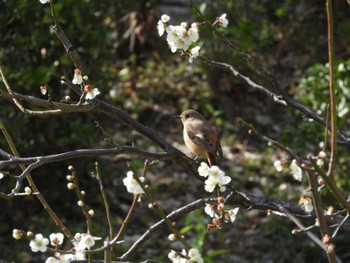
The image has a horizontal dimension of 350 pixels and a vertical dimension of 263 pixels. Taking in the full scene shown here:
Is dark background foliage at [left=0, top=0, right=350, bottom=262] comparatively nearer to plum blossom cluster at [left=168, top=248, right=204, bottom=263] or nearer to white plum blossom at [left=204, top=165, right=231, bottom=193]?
white plum blossom at [left=204, top=165, right=231, bottom=193]

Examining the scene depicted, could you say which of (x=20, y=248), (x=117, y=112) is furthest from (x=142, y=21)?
(x=117, y=112)

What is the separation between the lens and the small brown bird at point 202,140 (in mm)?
4698

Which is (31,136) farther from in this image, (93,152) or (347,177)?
(93,152)

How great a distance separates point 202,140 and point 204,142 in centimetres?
2

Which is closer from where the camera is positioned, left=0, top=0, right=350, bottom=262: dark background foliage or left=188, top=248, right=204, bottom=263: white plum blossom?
left=188, top=248, right=204, bottom=263: white plum blossom

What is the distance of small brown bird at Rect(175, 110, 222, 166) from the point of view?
4698 millimetres

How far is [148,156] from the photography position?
252 centimetres

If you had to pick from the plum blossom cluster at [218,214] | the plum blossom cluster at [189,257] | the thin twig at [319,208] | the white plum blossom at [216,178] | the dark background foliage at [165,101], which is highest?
the thin twig at [319,208]

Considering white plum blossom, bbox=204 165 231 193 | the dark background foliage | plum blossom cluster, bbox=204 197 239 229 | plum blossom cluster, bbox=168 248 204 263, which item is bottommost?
the dark background foliage

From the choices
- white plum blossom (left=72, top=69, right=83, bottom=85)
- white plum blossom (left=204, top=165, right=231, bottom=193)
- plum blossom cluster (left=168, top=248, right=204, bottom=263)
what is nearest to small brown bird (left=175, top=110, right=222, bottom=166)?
white plum blossom (left=72, top=69, right=83, bottom=85)

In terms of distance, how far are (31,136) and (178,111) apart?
2.57m

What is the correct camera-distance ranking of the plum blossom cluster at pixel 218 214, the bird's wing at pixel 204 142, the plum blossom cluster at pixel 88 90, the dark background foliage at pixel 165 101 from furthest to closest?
1. the dark background foliage at pixel 165 101
2. the bird's wing at pixel 204 142
3. the plum blossom cluster at pixel 88 90
4. the plum blossom cluster at pixel 218 214

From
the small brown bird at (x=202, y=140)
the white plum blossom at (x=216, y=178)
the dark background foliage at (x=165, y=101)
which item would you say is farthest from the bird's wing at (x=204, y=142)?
the white plum blossom at (x=216, y=178)

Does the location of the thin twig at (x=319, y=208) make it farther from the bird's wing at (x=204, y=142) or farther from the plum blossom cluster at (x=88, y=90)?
the bird's wing at (x=204, y=142)
